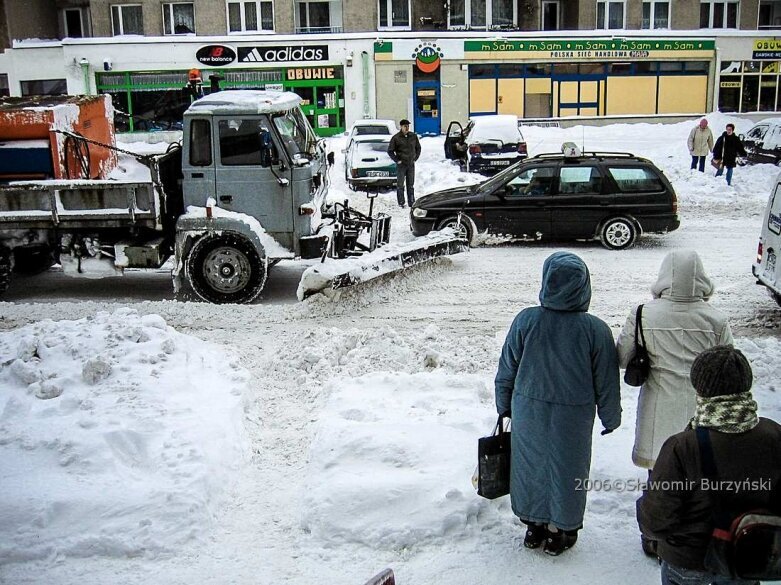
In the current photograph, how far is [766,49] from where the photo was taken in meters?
38.8

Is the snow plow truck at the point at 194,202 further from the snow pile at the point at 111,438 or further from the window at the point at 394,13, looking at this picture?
the window at the point at 394,13

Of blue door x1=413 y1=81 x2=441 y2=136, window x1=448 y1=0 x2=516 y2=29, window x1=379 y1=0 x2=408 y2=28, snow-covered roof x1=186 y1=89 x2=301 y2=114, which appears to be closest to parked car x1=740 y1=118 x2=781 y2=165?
blue door x1=413 y1=81 x2=441 y2=136

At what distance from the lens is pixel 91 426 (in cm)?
642

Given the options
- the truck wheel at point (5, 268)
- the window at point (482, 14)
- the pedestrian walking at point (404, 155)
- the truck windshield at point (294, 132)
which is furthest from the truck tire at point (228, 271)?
the window at point (482, 14)

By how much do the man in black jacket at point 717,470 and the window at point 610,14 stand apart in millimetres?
38078

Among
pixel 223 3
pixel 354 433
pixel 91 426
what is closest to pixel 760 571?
pixel 354 433

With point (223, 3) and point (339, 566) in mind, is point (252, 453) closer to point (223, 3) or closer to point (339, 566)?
point (339, 566)

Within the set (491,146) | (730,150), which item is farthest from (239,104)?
(730,150)

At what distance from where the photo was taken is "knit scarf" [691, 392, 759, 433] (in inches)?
138

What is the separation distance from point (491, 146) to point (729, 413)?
2088cm

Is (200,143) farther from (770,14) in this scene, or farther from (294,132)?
(770,14)

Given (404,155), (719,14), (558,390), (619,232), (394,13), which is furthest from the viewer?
(719,14)

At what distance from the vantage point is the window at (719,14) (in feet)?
129

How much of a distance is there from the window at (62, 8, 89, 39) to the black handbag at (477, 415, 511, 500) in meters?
37.9
